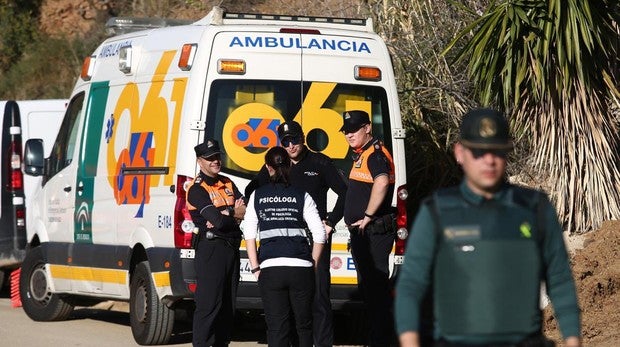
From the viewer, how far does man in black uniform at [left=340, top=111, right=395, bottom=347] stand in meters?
9.72

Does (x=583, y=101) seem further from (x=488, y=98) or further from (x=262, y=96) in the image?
(x=262, y=96)

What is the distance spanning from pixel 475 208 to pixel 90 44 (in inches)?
1056

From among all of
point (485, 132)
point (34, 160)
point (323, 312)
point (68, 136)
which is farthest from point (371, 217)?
point (485, 132)

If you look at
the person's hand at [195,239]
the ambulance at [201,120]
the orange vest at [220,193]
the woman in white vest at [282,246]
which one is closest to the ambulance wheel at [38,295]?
the ambulance at [201,120]

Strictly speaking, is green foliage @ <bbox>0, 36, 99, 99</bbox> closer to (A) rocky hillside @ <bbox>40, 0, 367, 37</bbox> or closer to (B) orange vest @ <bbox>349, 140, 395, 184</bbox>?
(A) rocky hillside @ <bbox>40, 0, 367, 37</bbox>

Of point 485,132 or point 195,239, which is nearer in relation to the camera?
point 485,132

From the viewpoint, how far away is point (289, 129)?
984cm

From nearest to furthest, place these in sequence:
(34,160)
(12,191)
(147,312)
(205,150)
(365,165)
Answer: (205,150) < (365,165) < (147,312) < (34,160) < (12,191)

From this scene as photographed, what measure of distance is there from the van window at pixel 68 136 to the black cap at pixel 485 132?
826 cm

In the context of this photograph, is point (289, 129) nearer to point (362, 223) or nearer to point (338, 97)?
point (362, 223)

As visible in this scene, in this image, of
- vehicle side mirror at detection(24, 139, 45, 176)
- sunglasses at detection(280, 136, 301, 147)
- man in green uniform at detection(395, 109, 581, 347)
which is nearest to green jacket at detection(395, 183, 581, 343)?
man in green uniform at detection(395, 109, 581, 347)

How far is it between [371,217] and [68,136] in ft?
13.8

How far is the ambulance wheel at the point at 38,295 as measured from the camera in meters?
13.7

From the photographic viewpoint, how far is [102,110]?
12141 millimetres
